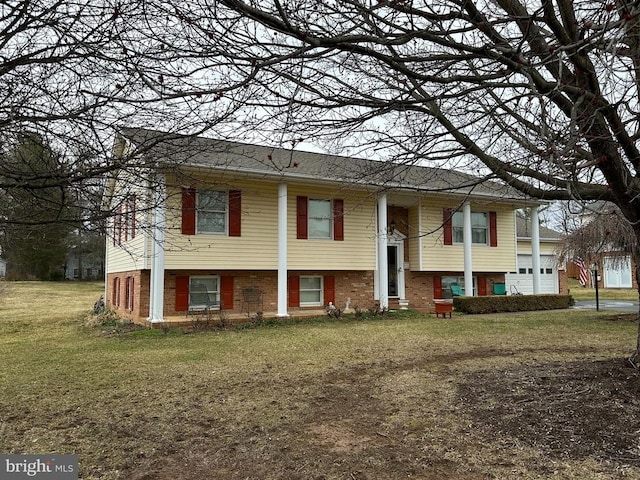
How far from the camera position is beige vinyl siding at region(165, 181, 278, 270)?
13547 millimetres

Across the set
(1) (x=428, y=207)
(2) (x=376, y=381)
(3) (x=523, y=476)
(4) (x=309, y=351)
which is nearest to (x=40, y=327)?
(4) (x=309, y=351)

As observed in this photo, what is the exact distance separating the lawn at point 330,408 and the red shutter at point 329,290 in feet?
19.1

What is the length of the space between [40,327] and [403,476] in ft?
49.3

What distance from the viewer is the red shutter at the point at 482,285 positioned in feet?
63.9

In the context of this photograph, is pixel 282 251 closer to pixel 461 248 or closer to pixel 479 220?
pixel 461 248

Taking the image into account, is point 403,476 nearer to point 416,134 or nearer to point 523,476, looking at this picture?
point 523,476

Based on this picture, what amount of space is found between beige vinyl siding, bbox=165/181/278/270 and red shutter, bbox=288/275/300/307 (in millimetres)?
1170

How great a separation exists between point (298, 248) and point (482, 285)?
878 cm

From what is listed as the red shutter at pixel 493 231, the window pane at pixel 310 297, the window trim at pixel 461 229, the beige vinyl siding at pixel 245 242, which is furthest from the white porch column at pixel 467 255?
the beige vinyl siding at pixel 245 242

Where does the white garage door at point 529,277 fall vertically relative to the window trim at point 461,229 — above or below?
below

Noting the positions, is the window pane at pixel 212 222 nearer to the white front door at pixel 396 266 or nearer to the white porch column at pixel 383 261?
the white porch column at pixel 383 261

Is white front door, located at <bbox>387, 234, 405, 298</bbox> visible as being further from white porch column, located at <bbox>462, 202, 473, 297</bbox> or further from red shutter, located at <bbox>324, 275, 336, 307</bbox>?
red shutter, located at <bbox>324, 275, 336, 307</bbox>

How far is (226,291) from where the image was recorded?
48.2 ft

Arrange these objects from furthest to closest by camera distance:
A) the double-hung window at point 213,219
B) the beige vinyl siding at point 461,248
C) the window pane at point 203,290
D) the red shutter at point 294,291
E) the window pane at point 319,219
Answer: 1. the beige vinyl siding at point 461,248
2. the window pane at point 319,219
3. the red shutter at point 294,291
4. the window pane at point 203,290
5. the double-hung window at point 213,219
